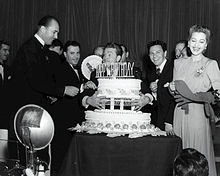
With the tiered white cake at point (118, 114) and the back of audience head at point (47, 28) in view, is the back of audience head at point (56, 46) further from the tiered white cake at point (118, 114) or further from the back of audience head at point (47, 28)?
the tiered white cake at point (118, 114)

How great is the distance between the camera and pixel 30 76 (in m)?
5.05

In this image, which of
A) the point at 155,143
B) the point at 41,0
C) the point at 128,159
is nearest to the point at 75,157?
the point at 128,159

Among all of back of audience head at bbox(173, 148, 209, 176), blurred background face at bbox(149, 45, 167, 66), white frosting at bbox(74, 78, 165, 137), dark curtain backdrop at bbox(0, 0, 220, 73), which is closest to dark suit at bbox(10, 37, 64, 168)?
white frosting at bbox(74, 78, 165, 137)

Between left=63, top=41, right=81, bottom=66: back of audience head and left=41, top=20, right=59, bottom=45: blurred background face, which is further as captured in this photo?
left=63, top=41, right=81, bottom=66: back of audience head

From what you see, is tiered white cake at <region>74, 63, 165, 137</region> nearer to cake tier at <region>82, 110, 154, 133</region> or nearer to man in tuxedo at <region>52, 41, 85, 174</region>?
cake tier at <region>82, 110, 154, 133</region>

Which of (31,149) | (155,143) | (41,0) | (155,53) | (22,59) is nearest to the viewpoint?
Answer: (31,149)

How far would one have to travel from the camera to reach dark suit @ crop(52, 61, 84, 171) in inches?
237

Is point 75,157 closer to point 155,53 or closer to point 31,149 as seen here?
point 31,149

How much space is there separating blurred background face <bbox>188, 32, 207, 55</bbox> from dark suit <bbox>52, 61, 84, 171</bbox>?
2249 millimetres

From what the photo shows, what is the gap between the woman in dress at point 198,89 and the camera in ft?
13.6

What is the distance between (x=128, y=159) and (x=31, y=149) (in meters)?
1.08

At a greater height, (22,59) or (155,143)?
(22,59)

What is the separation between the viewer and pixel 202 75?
165 inches

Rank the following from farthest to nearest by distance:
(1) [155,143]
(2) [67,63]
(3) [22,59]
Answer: (2) [67,63] < (3) [22,59] < (1) [155,143]
